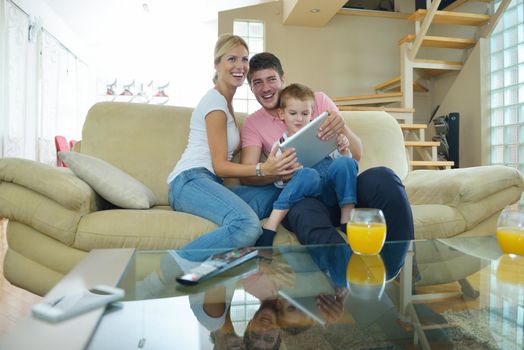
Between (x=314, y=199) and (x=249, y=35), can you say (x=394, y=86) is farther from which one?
(x=314, y=199)

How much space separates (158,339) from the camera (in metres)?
0.58

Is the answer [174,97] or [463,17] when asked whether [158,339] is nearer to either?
[463,17]

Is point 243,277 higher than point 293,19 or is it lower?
lower

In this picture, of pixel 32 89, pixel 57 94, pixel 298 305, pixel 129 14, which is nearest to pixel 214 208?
pixel 298 305

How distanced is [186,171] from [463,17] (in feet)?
13.9

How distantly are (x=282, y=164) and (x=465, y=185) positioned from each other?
0.75 m

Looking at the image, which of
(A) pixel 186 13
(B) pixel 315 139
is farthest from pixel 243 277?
(A) pixel 186 13

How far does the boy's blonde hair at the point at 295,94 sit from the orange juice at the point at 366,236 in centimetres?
82

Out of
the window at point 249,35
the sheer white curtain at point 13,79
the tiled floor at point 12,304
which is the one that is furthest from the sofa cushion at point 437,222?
the window at point 249,35

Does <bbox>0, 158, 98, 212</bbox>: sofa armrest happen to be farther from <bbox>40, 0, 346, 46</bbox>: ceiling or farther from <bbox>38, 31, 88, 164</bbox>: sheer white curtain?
<bbox>38, 31, 88, 164</bbox>: sheer white curtain

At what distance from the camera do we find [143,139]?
1.90 m

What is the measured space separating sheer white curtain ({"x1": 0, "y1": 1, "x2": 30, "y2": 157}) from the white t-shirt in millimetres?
3623

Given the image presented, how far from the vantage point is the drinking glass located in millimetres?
750

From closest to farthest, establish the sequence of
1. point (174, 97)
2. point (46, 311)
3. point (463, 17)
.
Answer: point (46, 311)
point (463, 17)
point (174, 97)
